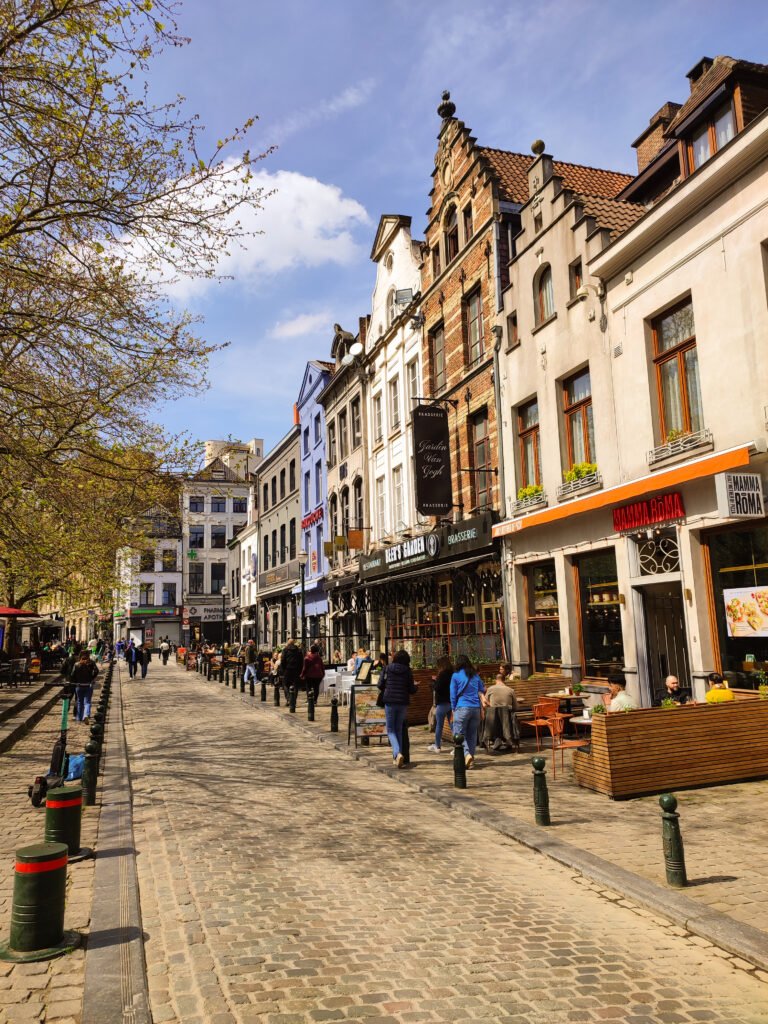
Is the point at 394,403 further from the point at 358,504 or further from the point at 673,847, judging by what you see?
the point at 673,847

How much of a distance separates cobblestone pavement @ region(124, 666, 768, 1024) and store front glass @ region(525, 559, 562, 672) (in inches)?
312

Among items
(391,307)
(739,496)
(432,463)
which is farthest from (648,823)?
(391,307)

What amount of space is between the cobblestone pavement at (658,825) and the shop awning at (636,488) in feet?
13.8

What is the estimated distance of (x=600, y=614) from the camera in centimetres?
1465

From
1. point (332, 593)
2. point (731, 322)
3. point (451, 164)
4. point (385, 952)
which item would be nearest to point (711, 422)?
point (731, 322)

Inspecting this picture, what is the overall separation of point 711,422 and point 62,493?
10823 millimetres

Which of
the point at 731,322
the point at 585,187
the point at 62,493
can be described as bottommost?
the point at 62,493

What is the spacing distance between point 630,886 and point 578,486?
9907 millimetres

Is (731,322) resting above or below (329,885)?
above

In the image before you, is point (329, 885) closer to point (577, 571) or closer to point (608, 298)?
point (577, 571)

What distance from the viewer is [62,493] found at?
13.2 meters

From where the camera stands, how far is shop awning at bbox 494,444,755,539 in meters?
10.5

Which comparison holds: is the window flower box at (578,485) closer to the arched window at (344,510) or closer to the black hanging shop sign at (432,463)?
the black hanging shop sign at (432,463)

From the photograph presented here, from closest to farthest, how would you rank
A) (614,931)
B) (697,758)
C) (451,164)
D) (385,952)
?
(385,952) → (614,931) → (697,758) → (451,164)
